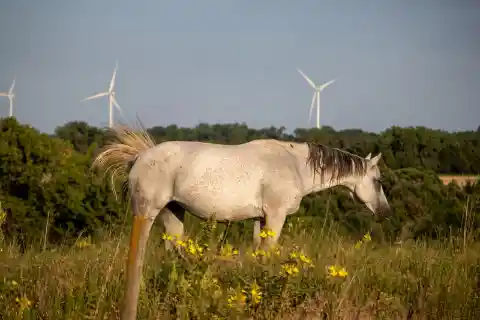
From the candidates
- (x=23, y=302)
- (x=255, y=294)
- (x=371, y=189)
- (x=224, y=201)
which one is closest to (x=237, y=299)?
(x=255, y=294)

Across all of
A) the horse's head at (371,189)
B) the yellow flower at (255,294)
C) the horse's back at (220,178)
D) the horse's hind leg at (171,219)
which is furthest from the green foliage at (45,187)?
the yellow flower at (255,294)

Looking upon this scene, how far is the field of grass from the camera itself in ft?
14.5

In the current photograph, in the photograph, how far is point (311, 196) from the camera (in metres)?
16.0

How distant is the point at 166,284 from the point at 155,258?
1.39m

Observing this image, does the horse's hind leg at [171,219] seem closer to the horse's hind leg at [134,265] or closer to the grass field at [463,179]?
the horse's hind leg at [134,265]

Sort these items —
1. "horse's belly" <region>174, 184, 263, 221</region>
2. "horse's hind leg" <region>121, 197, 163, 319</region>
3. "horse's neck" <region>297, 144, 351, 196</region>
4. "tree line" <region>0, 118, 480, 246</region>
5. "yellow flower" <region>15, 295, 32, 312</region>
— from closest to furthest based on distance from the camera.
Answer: "horse's hind leg" <region>121, 197, 163, 319</region> → "yellow flower" <region>15, 295, 32, 312</region> → "horse's belly" <region>174, 184, 263, 221</region> → "horse's neck" <region>297, 144, 351, 196</region> → "tree line" <region>0, 118, 480, 246</region>

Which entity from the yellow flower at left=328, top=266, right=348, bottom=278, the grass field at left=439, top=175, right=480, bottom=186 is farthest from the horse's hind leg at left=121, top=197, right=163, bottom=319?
the grass field at left=439, top=175, right=480, bottom=186

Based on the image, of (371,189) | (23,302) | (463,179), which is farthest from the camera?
(463,179)

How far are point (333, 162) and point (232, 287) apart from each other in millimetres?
4190

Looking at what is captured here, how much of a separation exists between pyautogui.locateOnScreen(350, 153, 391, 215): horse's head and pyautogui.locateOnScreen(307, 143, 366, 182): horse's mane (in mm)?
121

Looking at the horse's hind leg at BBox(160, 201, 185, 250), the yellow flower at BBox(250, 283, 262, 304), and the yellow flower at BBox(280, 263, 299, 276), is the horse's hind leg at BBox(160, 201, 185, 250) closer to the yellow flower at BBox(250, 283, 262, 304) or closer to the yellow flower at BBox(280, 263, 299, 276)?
the yellow flower at BBox(280, 263, 299, 276)

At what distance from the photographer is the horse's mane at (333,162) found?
8.65 meters

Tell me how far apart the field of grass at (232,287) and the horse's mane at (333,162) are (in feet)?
8.39

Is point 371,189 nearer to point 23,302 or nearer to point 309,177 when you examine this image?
point 309,177
